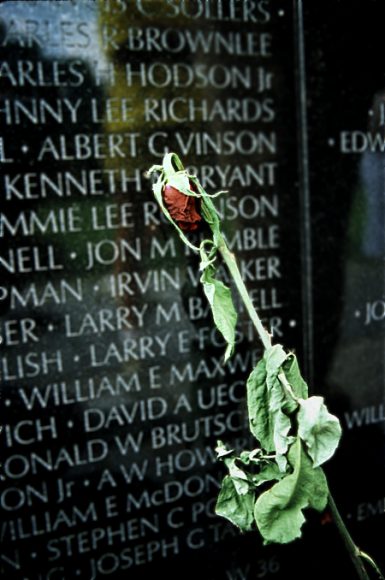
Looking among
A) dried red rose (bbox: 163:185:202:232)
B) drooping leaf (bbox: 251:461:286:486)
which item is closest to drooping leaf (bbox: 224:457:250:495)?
drooping leaf (bbox: 251:461:286:486)

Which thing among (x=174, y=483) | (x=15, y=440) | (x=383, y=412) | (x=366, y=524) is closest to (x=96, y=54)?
(x=15, y=440)

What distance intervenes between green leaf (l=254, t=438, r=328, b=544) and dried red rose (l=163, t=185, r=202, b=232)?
1.27 ft

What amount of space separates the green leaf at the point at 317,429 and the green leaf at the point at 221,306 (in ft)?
0.48

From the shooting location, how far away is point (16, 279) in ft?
6.68

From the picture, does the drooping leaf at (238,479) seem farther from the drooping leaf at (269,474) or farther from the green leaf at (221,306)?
the green leaf at (221,306)

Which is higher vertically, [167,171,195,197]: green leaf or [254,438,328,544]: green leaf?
[167,171,195,197]: green leaf

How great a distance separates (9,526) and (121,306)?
799 mm

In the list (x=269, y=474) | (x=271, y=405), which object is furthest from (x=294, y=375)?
(x=269, y=474)

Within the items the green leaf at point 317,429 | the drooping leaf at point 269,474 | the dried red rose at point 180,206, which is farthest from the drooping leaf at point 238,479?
the dried red rose at point 180,206

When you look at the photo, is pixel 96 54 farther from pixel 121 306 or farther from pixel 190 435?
pixel 190 435

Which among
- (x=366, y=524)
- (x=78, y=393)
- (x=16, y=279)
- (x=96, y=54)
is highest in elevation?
(x=96, y=54)

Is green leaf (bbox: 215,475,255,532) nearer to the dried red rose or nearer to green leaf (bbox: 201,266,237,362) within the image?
green leaf (bbox: 201,266,237,362)

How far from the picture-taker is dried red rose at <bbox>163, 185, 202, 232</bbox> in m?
1.04

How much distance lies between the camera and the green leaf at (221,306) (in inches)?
40.4
